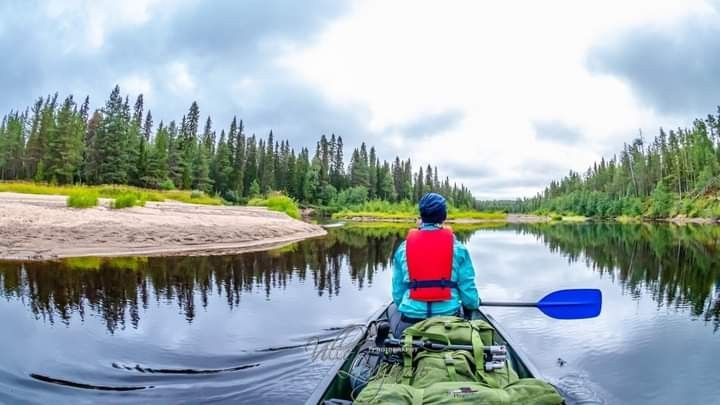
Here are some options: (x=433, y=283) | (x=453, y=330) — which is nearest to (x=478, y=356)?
(x=453, y=330)

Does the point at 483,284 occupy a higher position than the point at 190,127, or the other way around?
the point at 190,127

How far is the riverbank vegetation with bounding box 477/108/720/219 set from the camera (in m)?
77.2

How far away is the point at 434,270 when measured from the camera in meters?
4.46

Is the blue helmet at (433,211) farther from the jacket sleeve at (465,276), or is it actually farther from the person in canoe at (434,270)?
the jacket sleeve at (465,276)

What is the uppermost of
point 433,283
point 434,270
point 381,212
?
point 381,212

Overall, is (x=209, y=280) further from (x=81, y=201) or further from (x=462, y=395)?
(x=81, y=201)

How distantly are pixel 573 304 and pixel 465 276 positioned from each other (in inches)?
97.4

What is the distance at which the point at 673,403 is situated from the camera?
19.1 ft

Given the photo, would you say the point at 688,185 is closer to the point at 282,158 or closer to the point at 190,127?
the point at 282,158

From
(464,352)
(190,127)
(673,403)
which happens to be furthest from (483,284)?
(190,127)

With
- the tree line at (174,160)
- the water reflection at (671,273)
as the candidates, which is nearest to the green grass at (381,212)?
the tree line at (174,160)

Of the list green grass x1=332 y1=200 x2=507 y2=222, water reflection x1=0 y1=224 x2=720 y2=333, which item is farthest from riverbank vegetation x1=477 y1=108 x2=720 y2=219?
water reflection x1=0 y1=224 x2=720 y2=333

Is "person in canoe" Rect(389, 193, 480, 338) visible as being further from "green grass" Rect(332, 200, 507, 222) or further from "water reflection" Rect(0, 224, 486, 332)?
"green grass" Rect(332, 200, 507, 222)

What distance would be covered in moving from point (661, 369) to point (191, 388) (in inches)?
263
